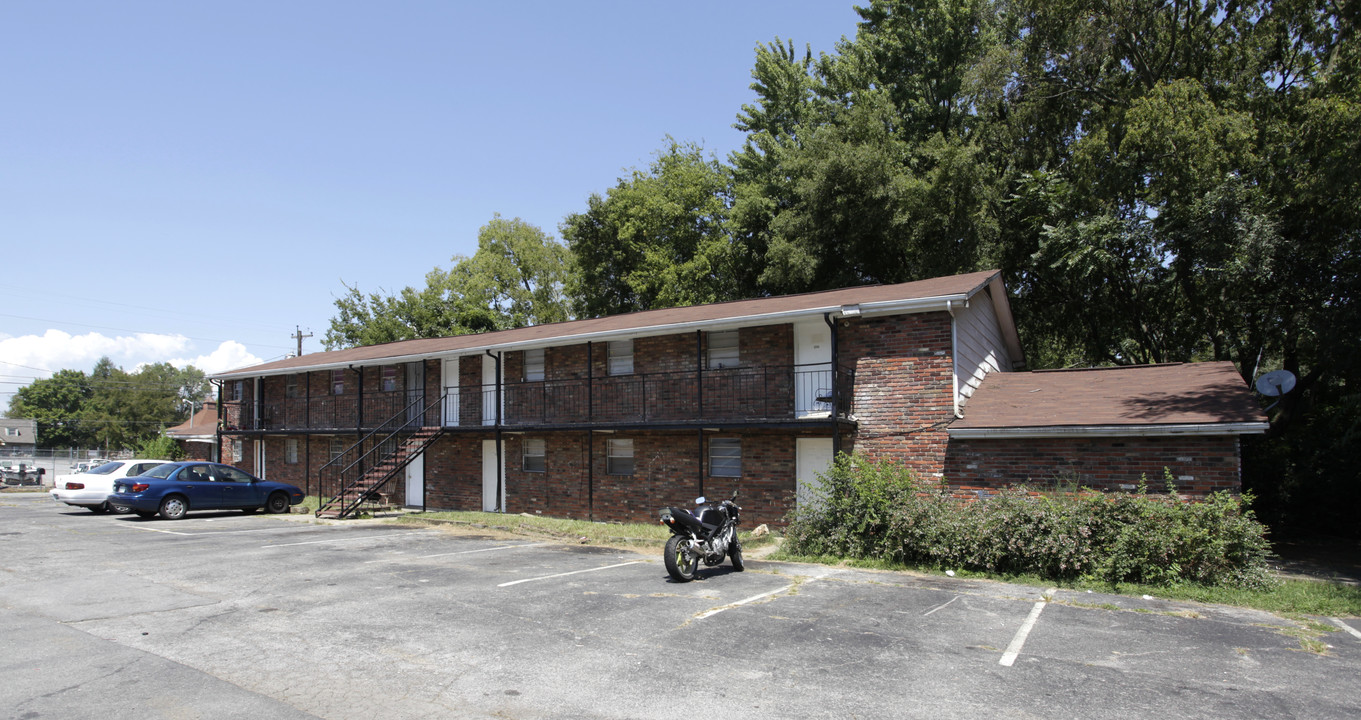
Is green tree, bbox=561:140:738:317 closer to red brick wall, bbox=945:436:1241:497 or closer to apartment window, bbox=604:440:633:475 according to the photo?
apartment window, bbox=604:440:633:475

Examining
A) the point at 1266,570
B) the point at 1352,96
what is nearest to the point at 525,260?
the point at 1352,96

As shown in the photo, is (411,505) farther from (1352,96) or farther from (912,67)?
(1352,96)

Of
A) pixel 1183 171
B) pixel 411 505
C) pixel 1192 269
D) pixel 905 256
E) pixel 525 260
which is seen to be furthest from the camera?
pixel 525 260

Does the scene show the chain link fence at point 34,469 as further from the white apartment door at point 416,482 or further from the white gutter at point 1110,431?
the white gutter at point 1110,431

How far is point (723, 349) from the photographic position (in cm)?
1723

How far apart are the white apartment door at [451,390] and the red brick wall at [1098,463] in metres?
13.7

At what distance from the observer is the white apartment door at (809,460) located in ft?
50.4

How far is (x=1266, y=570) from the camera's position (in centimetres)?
1021

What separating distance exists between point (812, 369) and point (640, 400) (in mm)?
4392

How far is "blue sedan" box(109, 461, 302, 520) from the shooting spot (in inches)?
730

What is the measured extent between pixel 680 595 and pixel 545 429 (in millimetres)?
9559

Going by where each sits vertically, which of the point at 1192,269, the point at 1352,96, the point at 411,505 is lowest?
the point at 411,505

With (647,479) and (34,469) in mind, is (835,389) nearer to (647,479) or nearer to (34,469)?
(647,479)

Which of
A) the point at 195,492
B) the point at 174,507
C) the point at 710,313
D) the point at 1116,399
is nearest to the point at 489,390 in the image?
the point at 710,313
